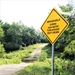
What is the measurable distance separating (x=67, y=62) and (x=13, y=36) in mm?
34303

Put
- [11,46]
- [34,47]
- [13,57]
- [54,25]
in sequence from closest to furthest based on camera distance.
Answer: [54,25] → [13,57] → [11,46] → [34,47]

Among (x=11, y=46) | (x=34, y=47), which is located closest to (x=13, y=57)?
(x=11, y=46)

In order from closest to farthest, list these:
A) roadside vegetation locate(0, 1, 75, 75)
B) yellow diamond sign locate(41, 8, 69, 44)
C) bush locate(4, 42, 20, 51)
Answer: yellow diamond sign locate(41, 8, 69, 44) < roadside vegetation locate(0, 1, 75, 75) < bush locate(4, 42, 20, 51)

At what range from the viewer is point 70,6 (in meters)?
18.2

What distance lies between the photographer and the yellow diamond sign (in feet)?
21.0

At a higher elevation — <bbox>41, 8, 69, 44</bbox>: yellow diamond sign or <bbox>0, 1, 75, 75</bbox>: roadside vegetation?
<bbox>41, 8, 69, 44</bbox>: yellow diamond sign

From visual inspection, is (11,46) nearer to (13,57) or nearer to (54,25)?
(13,57)

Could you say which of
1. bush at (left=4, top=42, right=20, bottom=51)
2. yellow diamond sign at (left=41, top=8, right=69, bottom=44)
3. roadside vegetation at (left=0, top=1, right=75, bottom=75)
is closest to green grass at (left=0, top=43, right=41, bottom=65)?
roadside vegetation at (left=0, top=1, right=75, bottom=75)

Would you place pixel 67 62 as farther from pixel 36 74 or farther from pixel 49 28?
pixel 49 28

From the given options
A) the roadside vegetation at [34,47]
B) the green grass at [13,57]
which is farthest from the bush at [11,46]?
the green grass at [13,57]

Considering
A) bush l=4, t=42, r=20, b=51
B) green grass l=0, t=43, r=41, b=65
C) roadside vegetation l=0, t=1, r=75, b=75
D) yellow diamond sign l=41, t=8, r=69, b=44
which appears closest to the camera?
yellow diamond sign l=41, t=8, r=69, b=44

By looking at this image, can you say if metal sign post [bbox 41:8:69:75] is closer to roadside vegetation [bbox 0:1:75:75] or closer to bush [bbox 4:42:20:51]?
roadside vegetation [bbox 0:1:75:75]

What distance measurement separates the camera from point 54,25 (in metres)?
6.57

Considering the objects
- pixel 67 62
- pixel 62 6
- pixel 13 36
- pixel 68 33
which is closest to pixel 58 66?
pixel 67 62
